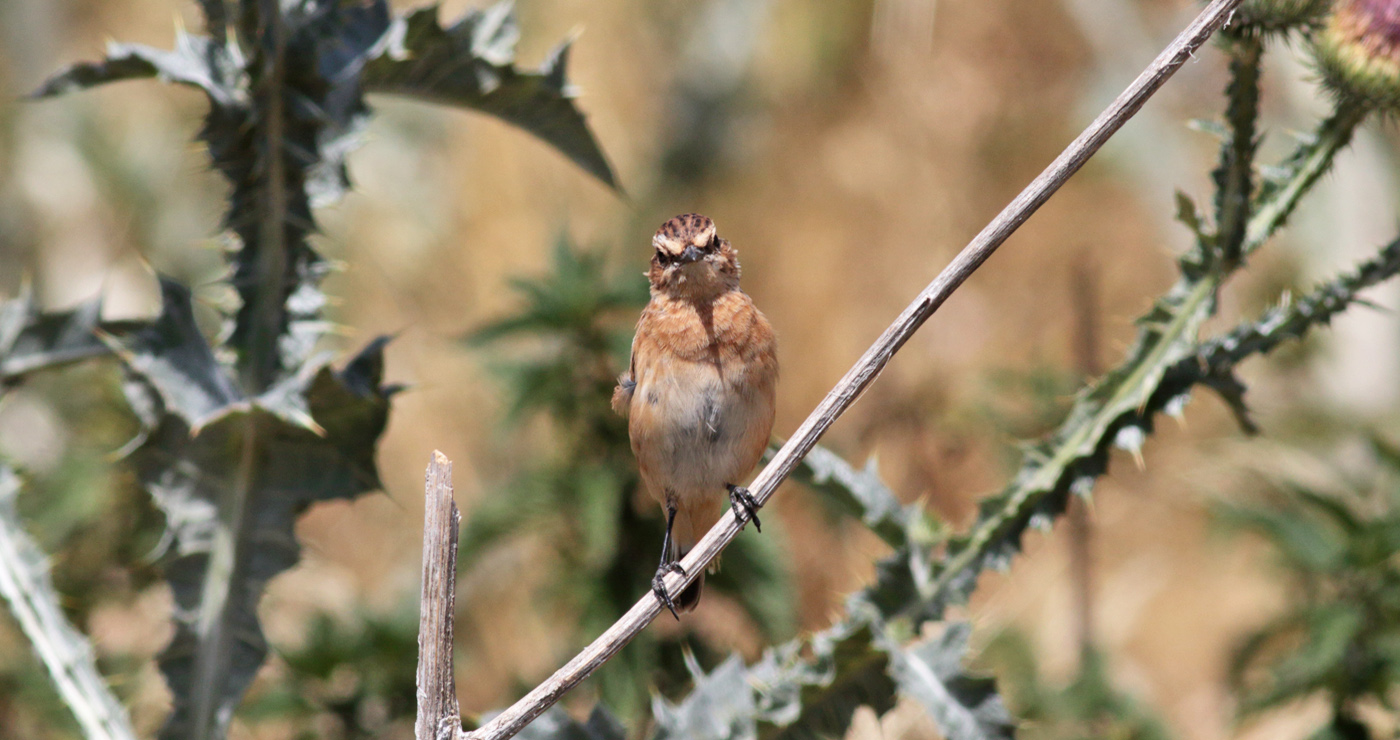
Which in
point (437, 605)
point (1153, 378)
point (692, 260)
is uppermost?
point (1153, 378)

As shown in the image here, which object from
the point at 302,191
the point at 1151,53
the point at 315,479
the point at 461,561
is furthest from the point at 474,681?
the point at 1151,53

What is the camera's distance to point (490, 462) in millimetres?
6766

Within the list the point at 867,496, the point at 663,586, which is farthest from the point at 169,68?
the point at 867,496

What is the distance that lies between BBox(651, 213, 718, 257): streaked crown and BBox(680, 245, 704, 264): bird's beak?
11mm

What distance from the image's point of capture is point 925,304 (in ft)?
7.27

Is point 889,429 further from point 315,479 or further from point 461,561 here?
point 315,479

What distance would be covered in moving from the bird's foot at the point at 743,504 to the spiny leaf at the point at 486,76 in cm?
94

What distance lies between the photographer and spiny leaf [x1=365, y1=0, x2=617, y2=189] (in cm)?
300

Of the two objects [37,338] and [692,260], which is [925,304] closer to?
[692,260]

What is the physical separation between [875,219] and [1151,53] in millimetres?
2379

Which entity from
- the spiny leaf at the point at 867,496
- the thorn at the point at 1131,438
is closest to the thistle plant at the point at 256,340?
the spiny leaf at the point at 867,496

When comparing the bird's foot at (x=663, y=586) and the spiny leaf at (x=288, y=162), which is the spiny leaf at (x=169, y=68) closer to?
the spiny leaf at (x=288, y=162)

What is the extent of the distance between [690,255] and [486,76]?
0.77 metres

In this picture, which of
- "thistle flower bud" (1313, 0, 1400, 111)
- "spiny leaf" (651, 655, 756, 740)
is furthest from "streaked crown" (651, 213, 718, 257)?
"thistle flower bud" (1313, 0, 1400, 111)
